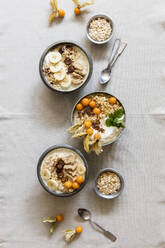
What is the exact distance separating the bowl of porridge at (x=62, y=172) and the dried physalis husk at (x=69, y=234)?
0.27 m

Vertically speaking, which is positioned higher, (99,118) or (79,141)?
(99,118)

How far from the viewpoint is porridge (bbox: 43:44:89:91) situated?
1.89m

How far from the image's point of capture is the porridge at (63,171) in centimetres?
186

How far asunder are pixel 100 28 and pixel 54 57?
13.8 inches

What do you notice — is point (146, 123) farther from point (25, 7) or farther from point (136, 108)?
point (25, 7)

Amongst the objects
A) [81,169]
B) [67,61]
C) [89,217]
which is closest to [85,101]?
[67,61]

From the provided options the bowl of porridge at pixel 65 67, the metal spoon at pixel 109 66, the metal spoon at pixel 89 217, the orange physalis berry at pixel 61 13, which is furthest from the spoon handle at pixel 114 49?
the metal spoon at pixel 89 217

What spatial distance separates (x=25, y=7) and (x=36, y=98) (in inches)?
23.0

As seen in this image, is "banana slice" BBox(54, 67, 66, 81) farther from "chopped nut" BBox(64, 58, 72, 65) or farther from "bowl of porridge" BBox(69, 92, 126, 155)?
"bowl of porridge" BBox(69, 92, 126, 155)

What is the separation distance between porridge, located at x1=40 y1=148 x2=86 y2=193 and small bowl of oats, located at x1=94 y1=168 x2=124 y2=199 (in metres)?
0.13

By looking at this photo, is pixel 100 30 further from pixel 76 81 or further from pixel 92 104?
pixel 92 104

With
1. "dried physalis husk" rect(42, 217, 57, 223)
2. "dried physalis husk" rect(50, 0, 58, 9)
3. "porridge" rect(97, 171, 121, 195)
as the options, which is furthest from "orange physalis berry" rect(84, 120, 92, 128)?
"dried physalis husk" rect(50, 0, 58, 9)

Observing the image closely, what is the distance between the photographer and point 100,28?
199cm

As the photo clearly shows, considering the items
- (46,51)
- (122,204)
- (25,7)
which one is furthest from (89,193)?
(25,7)
